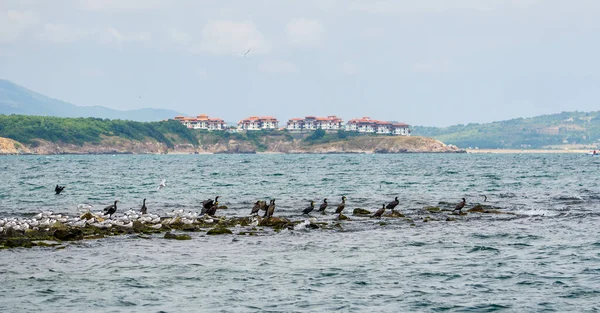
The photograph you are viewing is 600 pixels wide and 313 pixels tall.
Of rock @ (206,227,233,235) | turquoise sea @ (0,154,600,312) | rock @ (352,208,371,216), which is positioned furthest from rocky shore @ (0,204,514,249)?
rock @ (352,208,371,216)

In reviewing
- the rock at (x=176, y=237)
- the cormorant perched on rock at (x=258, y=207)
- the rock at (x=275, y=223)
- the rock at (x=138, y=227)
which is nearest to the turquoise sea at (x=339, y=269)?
the rock at (x=176, y=237)

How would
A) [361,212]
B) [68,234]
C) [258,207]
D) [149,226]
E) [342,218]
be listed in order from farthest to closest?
[361,212]
[258,207]
[342,218]
[149,226]
[68,234]

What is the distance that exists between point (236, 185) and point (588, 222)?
4077 cm

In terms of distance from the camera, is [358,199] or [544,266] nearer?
[544,266]

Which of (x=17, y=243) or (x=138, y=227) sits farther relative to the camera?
(x=138, y=227)

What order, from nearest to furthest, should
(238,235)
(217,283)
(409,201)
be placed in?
(217,283)
(238,235)
(409,201)

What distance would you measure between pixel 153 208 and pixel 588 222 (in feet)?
83.2

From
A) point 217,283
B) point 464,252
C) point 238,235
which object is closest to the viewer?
point 217,283

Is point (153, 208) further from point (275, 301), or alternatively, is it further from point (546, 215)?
point (275, 301)

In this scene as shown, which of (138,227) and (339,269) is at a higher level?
(138,227)

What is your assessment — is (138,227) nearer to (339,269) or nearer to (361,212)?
(339,269)

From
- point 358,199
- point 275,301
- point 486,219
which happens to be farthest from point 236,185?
point 275,301

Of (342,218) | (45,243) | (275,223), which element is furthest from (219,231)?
(342,218)

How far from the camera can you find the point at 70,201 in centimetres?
5006
